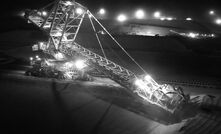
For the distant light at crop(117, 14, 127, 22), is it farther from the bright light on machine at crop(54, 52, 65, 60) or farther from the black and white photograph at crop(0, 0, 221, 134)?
the bright light on machine at crop(54, 52, 65, 60)

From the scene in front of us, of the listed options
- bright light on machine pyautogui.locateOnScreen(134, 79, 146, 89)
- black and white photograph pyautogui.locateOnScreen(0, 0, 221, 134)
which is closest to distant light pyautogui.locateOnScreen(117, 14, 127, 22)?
black and white photograph pyautogui.locateOnScreen(0, 0, 221, 134)

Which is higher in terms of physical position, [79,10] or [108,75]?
[79,10]

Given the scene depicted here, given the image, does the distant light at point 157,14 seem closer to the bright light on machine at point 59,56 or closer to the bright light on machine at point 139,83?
the bright light on machine at point 59,56

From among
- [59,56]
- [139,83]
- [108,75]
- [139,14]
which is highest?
[139,14]

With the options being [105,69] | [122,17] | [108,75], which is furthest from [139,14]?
[108,75]

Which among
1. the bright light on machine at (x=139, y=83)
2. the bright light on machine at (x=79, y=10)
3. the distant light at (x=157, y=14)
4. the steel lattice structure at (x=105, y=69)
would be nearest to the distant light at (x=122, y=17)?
the distant light at (x=157, y=14)

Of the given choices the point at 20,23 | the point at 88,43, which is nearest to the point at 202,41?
the point at 88,43

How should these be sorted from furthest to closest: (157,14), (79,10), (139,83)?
(157,14)
(79,10)
(139,83)

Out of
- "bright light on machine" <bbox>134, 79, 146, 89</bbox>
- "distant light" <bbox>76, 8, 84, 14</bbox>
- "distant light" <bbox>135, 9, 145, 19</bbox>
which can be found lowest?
"bright light on machine" <bbox>134, 79, 146, 89</bbox>

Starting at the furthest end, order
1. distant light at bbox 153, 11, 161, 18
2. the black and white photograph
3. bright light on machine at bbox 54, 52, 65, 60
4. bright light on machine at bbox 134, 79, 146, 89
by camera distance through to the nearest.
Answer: distant light at bbox 153, 11, 161, 18 → bright light on machine at bbox 54, 52, 65, 60 → bright light on machine at bbox 134, 79, 146, 89 → the black and white photograph

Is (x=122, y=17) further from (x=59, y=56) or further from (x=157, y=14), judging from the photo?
(x=59, y=56)

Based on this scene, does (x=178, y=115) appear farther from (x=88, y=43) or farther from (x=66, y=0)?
(x=88, y=43)
